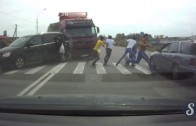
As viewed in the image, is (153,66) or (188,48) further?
(153,66)

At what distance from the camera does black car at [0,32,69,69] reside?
20.0m

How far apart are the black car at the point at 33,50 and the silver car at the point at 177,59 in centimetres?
650

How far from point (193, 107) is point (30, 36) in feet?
59.9

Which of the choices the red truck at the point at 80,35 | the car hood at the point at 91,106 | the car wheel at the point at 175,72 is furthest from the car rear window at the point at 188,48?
the red truck at the point at 80,35

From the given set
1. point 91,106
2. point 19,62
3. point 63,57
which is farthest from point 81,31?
point 91,106

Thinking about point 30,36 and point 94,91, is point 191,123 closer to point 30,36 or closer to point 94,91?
point 94,91

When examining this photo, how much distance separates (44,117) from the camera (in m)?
3.98

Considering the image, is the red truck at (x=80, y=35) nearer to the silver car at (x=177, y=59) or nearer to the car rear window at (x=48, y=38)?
the car rear window at (x=48, y=38)

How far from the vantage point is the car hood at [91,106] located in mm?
4035

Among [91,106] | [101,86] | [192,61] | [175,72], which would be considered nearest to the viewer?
[91,106]

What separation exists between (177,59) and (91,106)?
11.0 metres

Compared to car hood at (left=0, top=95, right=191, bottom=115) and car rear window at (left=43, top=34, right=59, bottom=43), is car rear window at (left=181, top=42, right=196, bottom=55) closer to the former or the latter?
car rear window at (left=43, top=34, right=59, bottom=43)

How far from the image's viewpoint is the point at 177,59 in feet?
48.6

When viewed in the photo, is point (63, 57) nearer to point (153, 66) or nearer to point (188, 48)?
point (153, 66)
